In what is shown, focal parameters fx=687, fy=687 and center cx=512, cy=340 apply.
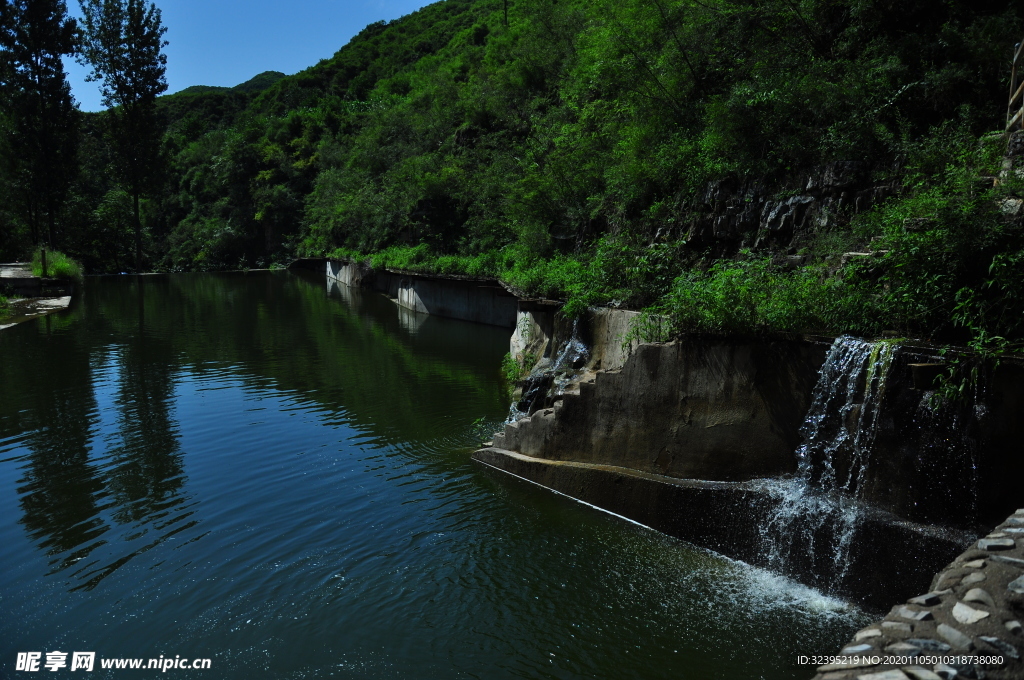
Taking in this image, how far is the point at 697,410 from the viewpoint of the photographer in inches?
333

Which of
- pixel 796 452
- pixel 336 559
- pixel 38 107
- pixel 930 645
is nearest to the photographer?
pixel 930 645

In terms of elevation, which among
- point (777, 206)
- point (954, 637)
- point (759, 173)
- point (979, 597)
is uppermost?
point (759, 173)

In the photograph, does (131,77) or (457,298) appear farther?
(131,77)

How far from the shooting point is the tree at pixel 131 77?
49.2m

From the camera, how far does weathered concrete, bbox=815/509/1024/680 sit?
3.52m

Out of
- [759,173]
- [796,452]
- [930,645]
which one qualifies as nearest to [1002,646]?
[930,645]

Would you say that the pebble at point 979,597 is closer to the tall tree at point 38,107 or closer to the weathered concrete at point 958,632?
the weathered concrete at point 958,632

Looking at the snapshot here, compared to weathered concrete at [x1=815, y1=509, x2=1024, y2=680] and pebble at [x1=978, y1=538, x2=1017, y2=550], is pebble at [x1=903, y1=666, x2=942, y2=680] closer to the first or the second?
weathered concrete at [x1=815, y1=509, x2=1024, y2=680]

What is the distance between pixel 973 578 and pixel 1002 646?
63 centimetres

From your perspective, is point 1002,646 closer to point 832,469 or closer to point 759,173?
point 832,469

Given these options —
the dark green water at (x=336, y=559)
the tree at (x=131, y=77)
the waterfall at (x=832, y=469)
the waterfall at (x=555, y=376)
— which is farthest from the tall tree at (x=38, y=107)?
the waterfall at (x=832, y=469)

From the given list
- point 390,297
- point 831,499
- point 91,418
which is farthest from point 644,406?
point 390,297

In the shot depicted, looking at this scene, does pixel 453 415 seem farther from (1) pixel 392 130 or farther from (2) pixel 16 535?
(1) pixel 392 130

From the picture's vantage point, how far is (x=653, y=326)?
927 cm
